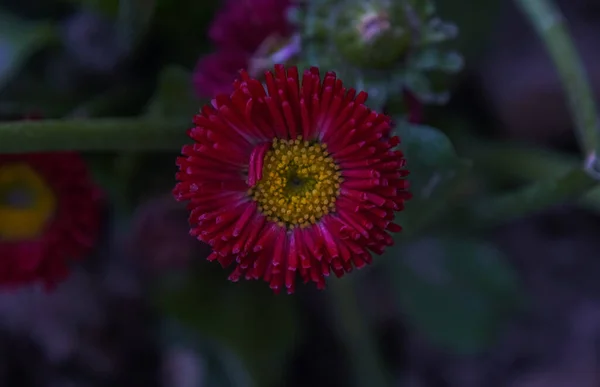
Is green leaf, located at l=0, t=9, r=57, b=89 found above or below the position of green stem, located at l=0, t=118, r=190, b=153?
→ above

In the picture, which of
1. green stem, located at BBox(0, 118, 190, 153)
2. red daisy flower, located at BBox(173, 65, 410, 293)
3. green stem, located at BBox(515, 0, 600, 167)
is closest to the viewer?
red daisy flower, located at BBox(173, 65, 410, 293)

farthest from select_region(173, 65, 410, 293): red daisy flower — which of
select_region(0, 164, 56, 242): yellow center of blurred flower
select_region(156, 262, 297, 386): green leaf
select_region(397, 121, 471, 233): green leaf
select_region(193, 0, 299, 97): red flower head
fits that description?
select_region(156, 262, 297, 386): green leaf

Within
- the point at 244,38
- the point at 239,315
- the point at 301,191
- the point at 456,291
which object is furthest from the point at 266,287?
the point at 301,191

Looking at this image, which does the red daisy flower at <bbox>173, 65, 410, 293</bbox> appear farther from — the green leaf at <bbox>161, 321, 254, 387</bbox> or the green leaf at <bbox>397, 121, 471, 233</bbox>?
the green leaf at <bbox>161, 321, 254, 387</bbox>

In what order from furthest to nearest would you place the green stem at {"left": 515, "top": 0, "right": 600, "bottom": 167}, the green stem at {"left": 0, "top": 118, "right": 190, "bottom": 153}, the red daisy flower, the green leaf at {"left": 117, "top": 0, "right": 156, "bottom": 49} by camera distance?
1. the green leaf at {"left": 117, "top": 0, "right": 156, "bottom": 49}
2. the green stem at {"left": 515, "top": 0, "right": 600, "bottom": 167}
3. the green stem at {"left": 0, "top": 118, "right": 190, "bottom": 153}
4. the red daisy flower

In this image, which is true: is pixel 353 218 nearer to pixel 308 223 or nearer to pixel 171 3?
pixel 308 223

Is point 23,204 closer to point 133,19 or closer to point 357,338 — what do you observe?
point 133,19

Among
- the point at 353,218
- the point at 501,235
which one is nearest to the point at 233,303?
the point at 501,235
